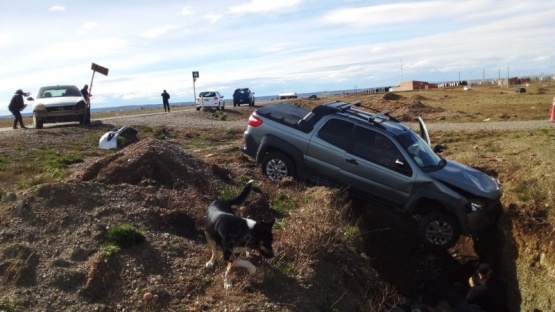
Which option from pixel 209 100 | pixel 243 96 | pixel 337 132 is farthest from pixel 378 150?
pixel 243 96

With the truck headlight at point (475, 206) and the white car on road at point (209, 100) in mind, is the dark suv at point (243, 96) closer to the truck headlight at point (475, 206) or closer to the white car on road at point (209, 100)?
the white car on road at point (209, 100)

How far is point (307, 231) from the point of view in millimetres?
7910

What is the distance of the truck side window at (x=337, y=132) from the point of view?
1070 centimetres

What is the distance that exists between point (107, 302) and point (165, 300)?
0.61 meters

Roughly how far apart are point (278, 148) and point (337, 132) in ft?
4.05

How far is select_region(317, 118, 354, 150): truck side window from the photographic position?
10703 mm

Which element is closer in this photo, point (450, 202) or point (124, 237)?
point (124, 237)

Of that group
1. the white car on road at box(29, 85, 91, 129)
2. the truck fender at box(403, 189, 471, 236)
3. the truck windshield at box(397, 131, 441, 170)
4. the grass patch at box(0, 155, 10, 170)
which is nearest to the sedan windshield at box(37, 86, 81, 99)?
the white car on road at box(29, 85, 91, 129)

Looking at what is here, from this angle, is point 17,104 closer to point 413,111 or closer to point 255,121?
point 255,121

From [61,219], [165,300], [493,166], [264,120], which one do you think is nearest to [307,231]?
[165,300]

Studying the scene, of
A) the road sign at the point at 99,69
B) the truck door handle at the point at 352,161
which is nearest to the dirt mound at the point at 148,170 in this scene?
the truck door handle at the point at 352,161

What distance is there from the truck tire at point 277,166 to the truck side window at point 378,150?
4.56ft

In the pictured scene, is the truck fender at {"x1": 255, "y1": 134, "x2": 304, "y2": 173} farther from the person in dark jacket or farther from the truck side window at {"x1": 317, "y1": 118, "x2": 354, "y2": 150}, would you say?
the person in dark jacket

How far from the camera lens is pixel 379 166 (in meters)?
10.3
